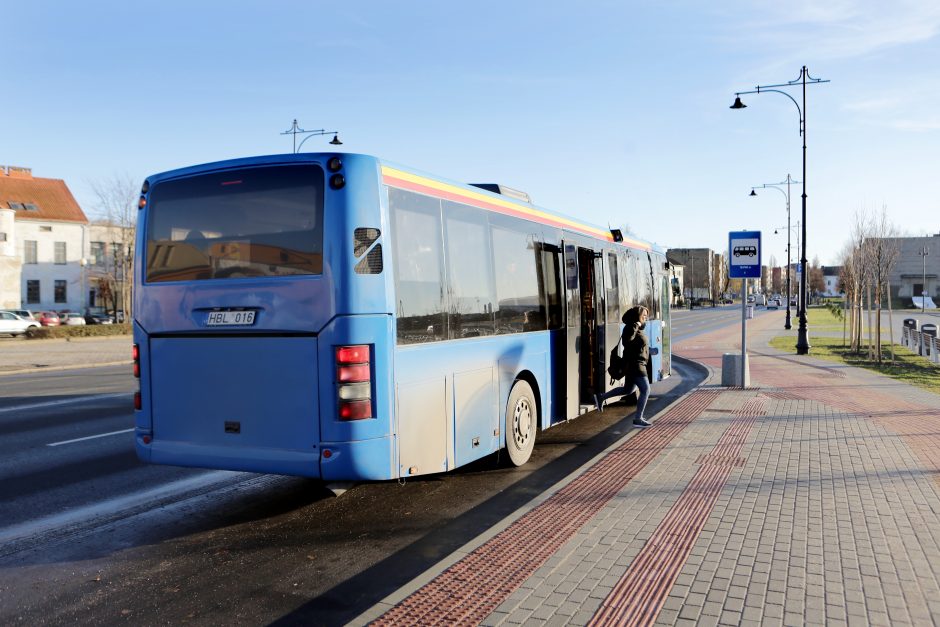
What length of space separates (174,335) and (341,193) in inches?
79.0

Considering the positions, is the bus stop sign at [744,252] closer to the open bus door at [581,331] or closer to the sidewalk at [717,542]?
the open bus door at [581,331]

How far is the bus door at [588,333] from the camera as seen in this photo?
10.4 metres

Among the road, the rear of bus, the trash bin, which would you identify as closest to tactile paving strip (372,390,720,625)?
the road

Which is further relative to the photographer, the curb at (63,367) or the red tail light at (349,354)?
the curb at (63,367)

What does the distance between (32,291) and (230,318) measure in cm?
6378

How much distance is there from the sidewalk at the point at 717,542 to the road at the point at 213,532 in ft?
1.88

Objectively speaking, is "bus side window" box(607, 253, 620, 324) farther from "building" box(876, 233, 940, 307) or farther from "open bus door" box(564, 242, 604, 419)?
"building" box(876, 233, 940, 307)

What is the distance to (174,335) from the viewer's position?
6531mm

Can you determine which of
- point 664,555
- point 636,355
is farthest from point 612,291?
point 664,555

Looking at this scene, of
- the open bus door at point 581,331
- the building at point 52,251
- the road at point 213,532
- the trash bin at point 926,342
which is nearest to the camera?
the road at point 213,532

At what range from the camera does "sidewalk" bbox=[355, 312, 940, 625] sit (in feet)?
14.3

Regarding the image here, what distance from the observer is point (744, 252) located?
51.2 ft

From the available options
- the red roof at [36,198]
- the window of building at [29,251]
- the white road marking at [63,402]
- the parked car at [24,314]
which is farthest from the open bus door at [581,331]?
the red roof at [36,198]

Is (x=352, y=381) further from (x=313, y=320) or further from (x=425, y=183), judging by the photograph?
(x=425, y=183)
